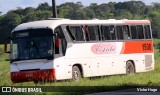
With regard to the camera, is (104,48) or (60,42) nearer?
(60,42)

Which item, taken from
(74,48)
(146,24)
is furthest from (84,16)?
(74,48)

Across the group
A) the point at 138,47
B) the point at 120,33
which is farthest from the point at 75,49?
the point at 138,47

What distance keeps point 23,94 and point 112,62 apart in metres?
10.8

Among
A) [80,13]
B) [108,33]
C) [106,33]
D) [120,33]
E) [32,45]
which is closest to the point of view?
[32,45]

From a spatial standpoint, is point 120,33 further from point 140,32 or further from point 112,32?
point 140,32

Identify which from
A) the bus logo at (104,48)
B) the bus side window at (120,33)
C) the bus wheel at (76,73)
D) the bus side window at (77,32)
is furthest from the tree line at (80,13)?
the bus wheel at (76,73)

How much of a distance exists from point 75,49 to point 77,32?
0.95 meters

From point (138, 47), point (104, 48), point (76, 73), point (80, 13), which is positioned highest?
point (80, 13)

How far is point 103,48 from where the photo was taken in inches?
965

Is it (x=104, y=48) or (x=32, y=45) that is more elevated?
(x=32, y=45)

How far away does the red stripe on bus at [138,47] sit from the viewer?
26369 mm

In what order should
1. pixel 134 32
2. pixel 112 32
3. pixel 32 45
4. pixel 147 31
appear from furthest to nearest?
1. pixel 147 31
2. pixel 134 32
3. pixel 112 32
4. pixel 32 45

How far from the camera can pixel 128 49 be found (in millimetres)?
26469

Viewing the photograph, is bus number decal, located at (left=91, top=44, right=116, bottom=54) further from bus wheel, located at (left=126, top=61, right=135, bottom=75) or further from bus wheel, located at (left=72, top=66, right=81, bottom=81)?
bus wheel, located at (left=72, top=66, right=81, bottom=81)
